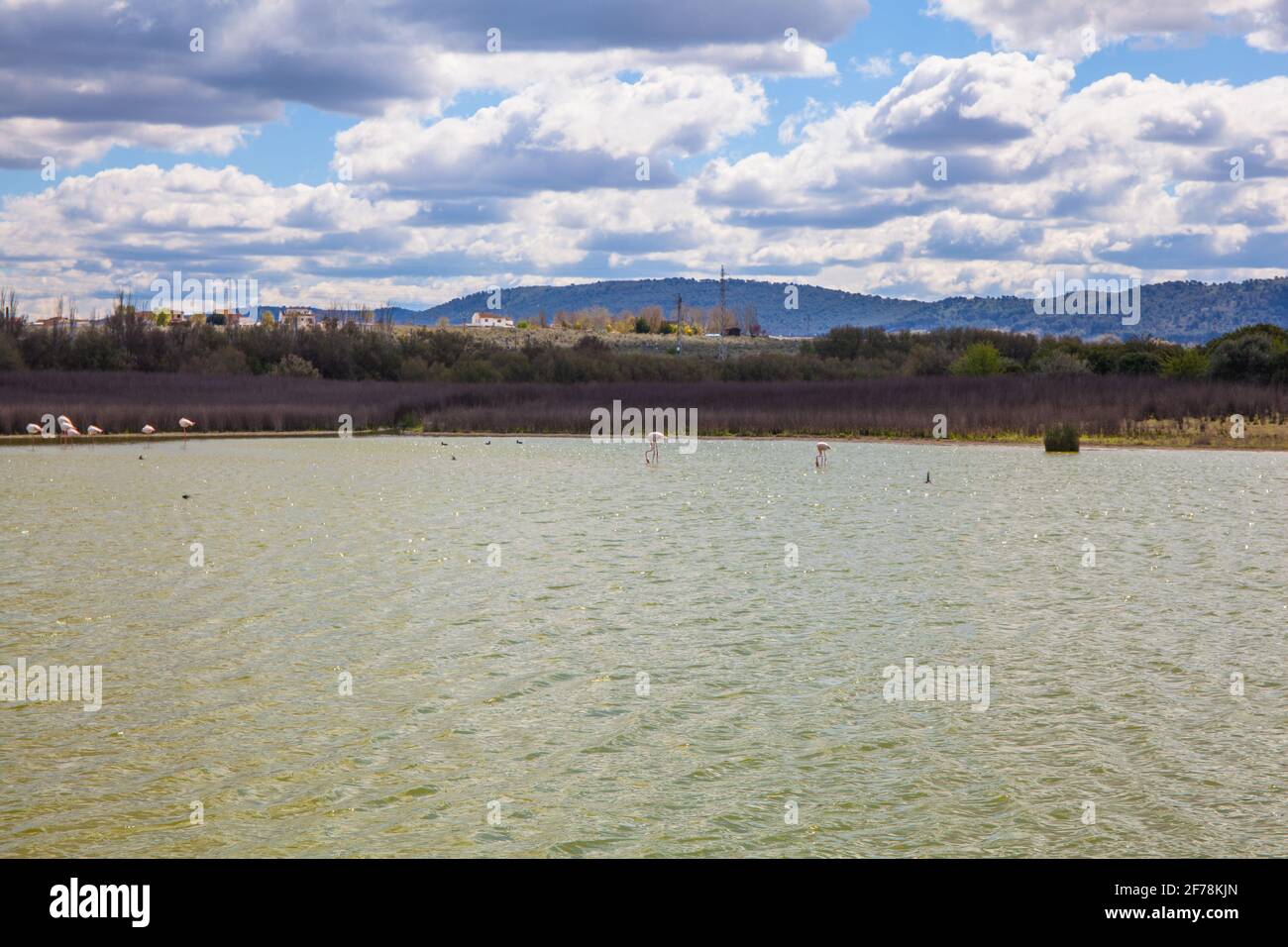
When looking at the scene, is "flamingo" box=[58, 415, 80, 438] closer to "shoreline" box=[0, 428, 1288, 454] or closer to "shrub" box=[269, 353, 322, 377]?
"shoreline" box=[0, 428, 1288, 454]

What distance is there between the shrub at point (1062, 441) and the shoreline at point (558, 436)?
207 centimetres

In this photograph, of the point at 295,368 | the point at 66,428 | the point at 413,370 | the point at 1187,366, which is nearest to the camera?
the point at 66,428

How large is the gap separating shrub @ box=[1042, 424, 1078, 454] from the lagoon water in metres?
17.6

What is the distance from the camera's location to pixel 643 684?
10.5 meters

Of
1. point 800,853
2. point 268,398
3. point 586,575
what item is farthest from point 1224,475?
point 268,398

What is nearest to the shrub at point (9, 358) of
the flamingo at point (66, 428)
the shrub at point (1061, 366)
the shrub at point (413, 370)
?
the shrub at point (413, 370)

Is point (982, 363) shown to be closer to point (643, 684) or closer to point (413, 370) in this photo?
point (413, 370)

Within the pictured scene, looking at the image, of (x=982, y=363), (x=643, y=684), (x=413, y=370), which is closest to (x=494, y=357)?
(x=413, y=370)

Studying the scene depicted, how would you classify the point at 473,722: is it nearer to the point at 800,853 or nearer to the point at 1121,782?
the point at 800,853

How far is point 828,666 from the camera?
36.2ft

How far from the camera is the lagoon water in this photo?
7.41m

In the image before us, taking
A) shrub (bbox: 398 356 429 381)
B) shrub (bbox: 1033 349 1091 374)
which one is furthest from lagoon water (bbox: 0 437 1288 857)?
shrub (bbox: 398 356 429 381)

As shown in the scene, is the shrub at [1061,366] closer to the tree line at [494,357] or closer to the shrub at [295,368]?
the tree line at [494,357]

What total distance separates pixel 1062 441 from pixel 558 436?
67.6ft
